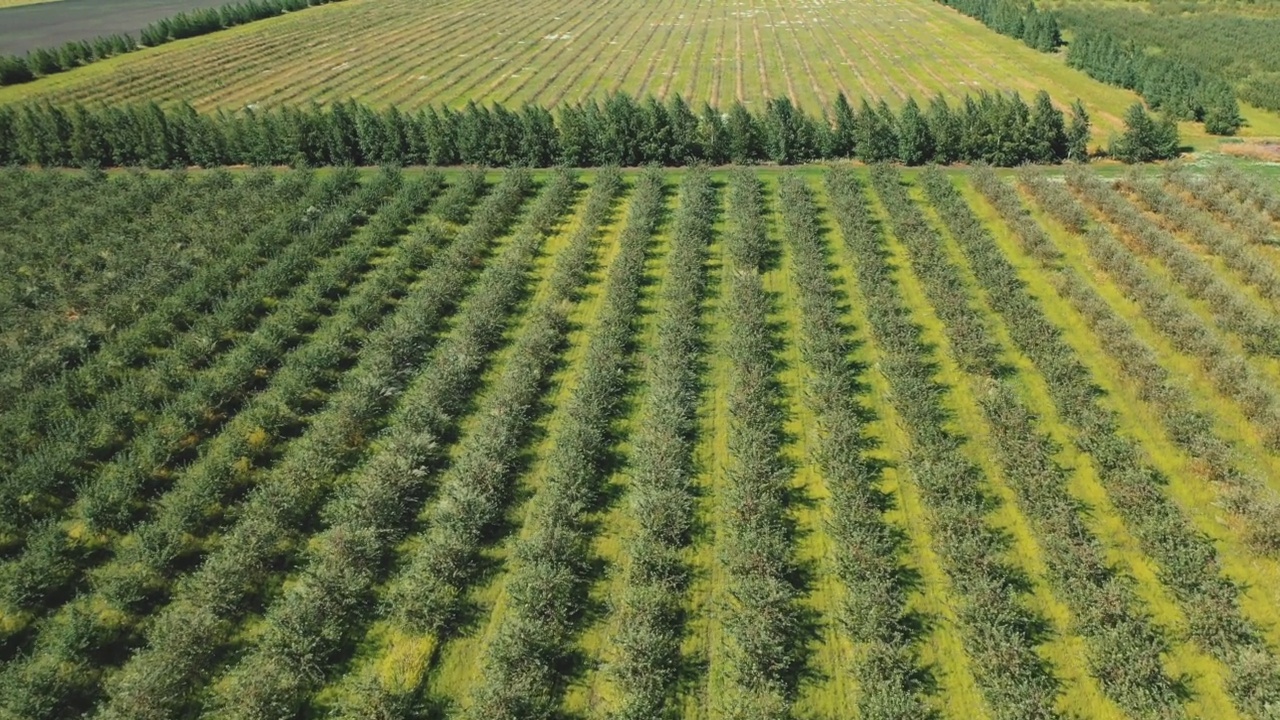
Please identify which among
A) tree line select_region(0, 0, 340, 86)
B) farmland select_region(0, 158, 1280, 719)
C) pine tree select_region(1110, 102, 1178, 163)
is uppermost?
tree line select_region(0, 0, 340, 86)

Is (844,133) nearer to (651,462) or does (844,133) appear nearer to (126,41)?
(651,462)

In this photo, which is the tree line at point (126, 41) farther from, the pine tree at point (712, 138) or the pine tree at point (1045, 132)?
the pine tree at point (1045, 132)

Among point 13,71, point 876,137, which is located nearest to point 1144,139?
point 876,137

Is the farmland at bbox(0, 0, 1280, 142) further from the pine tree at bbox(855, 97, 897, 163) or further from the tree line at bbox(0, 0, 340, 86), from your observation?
the pine tree at bbox(855, 97, 897, 163)

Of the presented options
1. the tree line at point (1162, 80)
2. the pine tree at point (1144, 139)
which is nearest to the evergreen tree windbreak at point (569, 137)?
the pine tree at point (1144, 139)

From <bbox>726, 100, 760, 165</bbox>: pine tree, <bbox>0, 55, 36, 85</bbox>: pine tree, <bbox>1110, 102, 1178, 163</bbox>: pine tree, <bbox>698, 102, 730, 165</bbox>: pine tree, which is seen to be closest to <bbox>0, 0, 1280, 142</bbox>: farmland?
<bbox>0, 55, 36, 85</bbox>: pine tree

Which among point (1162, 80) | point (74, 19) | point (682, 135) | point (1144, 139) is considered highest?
point (74, 19)

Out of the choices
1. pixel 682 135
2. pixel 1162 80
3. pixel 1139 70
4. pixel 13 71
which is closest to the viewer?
pixel 682 135
